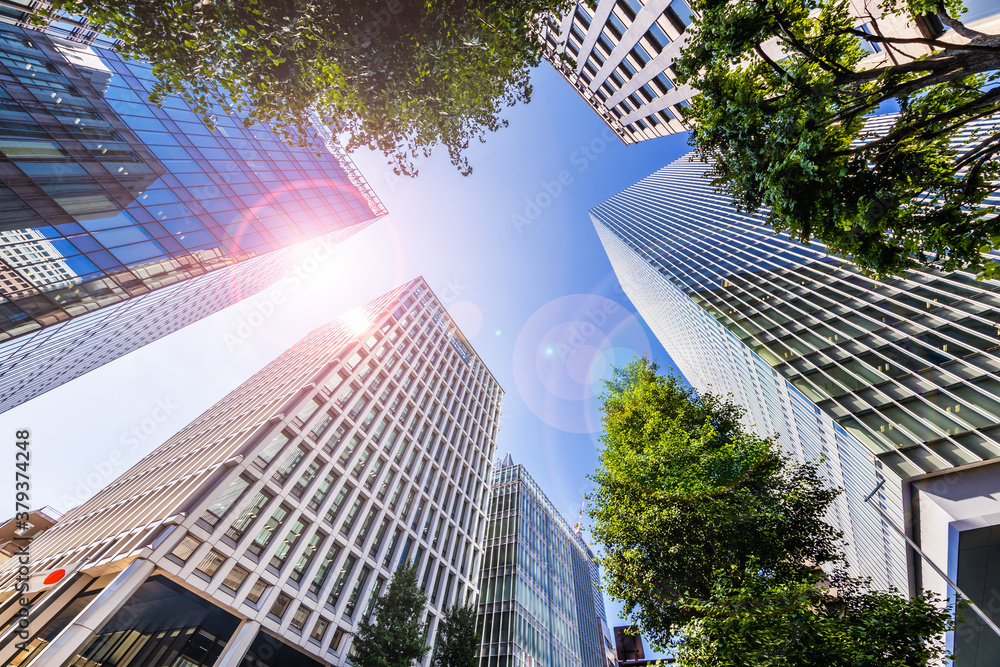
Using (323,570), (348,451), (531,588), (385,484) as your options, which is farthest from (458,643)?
(531,588)

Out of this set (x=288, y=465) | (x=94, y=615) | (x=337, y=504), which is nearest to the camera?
(x=94, y=615)

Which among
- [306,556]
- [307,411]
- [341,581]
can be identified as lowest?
[341,581]

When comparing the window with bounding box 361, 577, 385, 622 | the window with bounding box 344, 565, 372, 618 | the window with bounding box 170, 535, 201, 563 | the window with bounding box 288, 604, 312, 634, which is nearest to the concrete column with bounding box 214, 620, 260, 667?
the window with bounding box 288, 604, 312, 634

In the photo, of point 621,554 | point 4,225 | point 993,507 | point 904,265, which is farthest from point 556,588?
point 4,225

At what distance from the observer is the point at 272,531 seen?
19.8 meters

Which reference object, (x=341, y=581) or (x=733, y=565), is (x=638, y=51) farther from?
(x=341, y=581)

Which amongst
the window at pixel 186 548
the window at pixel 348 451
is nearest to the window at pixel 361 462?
the window at pixel 348 451

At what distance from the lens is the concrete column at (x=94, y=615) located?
38.8ft

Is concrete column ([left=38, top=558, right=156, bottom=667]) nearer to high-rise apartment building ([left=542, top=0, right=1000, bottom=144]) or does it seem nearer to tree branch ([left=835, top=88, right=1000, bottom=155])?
tree branch ([left=835, top=88, right=1000, bottom=155])

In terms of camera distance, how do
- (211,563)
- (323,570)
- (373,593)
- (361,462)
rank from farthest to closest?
(361,462)
(373,593)
(323,570)
(211,563)

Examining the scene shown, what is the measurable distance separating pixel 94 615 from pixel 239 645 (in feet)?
19.8

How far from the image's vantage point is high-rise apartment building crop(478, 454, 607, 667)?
3212 centimetres

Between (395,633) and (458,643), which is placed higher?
(458,643)

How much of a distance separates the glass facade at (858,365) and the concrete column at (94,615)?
76.6ft
